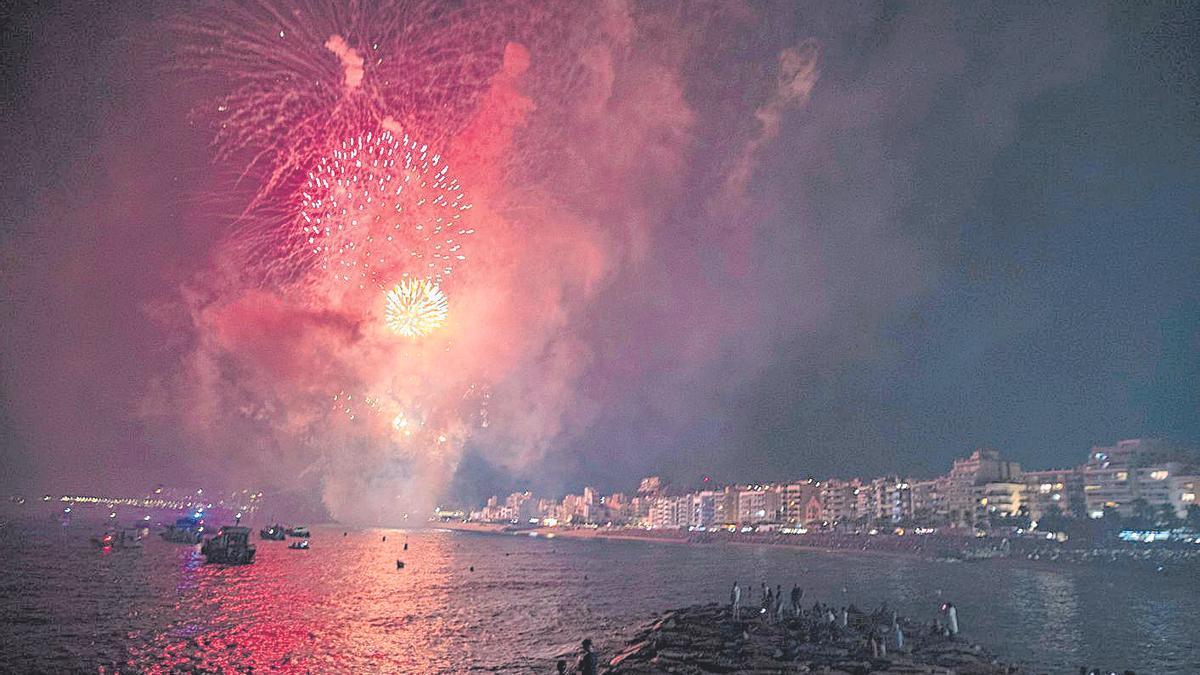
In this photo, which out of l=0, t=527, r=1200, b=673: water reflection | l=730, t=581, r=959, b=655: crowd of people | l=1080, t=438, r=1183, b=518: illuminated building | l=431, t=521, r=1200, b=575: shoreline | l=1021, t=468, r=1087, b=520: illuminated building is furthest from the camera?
l=1021, t=468, r=1087, b=520: illuminated building

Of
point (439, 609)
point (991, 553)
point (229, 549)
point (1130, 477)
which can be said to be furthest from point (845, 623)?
point (1130, 477)

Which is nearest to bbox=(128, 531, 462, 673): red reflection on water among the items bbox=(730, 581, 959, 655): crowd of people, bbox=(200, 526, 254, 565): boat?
bbox=(200, 526, 254, 565): boat

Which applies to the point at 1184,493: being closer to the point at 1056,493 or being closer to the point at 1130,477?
the point at 1130,477

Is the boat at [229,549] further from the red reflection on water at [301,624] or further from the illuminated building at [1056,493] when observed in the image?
the illuminated building at [1056,493]

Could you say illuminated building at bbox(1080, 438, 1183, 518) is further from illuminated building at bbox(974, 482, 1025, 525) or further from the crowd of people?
the crowd of people

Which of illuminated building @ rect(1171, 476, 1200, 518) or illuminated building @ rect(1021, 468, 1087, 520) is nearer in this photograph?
illuminated building @ rect(1171, 476, 1200, 518)

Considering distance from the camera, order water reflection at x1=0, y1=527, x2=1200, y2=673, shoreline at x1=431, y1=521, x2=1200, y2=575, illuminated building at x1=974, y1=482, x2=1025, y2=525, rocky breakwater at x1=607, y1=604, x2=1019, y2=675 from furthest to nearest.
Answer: illuminated building at x1=974, y1=482, x2=1025, y2=525 → shoreline at x1=431, y1=521, x2=1200, y2=575 → water reflection at x1=0, y1=527, x2=1200, y2=673 → rocky breakwater at x1=607, y1=604, x2=1019, y2=675

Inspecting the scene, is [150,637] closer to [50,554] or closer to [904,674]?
[904,674]
